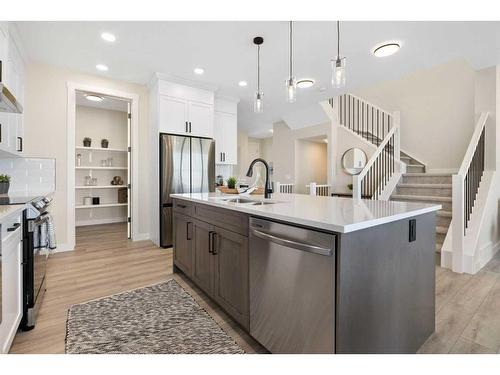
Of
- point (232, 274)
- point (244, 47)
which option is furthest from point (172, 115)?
point (232, 274)

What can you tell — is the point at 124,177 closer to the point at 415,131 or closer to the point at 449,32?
the point at 449,32

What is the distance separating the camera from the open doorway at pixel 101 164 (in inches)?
221

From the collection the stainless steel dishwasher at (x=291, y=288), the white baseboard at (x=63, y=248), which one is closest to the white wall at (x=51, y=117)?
the white baseboard at (x=63, y=248)

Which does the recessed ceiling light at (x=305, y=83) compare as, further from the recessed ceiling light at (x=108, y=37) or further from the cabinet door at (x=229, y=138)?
the recessed ceiling light at (x=108, y=37)

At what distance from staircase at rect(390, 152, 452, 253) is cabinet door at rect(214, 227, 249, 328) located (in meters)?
Result: 2.86

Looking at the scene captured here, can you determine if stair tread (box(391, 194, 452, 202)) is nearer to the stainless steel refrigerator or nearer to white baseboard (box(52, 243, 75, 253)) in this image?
the stainless steel refrigerator

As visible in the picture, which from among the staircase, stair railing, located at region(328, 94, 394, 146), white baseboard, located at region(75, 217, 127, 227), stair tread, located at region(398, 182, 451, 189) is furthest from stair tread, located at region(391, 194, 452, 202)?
white baseboard, located at region(75, 217, 127, 227)

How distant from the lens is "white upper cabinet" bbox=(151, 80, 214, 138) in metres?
3.98

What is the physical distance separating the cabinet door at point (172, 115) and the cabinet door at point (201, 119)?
0.13 m

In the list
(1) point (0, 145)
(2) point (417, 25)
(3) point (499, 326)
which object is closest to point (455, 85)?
(2) point (417, 25)

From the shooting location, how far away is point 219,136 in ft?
16.6
